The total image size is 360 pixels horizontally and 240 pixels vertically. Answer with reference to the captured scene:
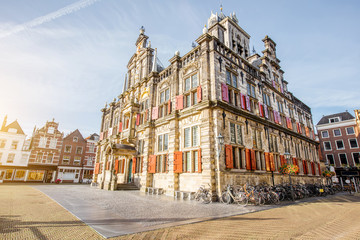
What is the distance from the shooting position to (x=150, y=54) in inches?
917

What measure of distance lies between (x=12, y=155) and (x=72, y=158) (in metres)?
10.4

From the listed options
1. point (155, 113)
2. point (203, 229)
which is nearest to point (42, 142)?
point (155, 113)

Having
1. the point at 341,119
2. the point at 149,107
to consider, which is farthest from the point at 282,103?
the point at 341,119

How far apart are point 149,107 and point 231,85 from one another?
902 cm

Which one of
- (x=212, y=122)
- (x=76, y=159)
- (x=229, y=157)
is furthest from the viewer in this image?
(x=76, y=159)

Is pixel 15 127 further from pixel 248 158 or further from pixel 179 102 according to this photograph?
pixel 248 158

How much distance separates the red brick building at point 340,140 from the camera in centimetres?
3281

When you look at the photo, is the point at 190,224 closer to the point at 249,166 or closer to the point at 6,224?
the point at 6,224

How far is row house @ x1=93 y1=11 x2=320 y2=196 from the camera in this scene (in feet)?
42.0

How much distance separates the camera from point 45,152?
38.4m

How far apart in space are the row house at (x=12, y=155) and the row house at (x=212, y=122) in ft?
80.1

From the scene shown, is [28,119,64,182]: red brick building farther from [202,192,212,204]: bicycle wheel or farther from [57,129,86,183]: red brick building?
[202,192,212,204]: bicycle wheel

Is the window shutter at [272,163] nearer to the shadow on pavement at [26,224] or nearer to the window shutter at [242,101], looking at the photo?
the window shutter at [242,101]

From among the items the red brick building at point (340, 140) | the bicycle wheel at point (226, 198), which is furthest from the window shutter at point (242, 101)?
the red brick building at point (340, 140)
